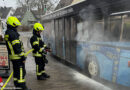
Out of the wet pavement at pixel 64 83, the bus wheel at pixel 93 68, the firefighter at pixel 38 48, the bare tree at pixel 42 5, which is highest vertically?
the bare tree at pixel 42 5

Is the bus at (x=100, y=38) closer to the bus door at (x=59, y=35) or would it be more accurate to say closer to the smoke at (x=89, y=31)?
the smoke at (x=89, y=31)

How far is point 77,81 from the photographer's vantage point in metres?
6.15

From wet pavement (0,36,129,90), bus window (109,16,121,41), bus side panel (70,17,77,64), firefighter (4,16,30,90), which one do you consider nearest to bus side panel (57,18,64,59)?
bus side panel (70,17,77,64)

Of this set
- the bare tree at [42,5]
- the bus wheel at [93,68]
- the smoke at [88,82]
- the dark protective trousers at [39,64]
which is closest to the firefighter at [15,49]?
the dark protective trousers at [39,64]

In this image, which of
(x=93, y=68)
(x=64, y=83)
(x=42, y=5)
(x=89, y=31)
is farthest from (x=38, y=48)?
(x=42, y=5)

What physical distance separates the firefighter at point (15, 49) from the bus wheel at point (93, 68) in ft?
8.63

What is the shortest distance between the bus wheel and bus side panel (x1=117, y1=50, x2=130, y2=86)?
1226 mm

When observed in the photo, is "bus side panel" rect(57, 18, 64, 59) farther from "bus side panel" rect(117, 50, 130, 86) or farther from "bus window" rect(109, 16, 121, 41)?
"bus side panel" rect(117, 50, 130, 86)

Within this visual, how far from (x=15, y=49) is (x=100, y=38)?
9.42 ft

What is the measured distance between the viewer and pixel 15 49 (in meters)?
4.46

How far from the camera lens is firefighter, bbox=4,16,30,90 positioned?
4430 mm

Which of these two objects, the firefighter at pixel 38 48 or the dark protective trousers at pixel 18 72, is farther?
the firefighter at pixel 38 48

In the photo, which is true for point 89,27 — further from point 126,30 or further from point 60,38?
point 60,38

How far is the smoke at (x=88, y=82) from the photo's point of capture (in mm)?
5426
